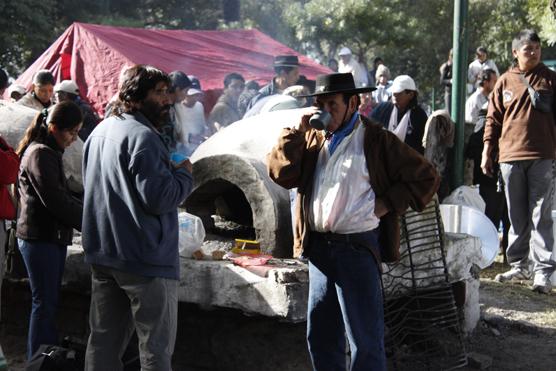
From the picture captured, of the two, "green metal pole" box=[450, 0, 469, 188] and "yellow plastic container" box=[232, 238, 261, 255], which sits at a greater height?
"green metal pole" box=[450, 0, 469, 188]

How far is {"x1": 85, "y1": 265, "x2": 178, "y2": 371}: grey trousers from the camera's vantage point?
4160mm

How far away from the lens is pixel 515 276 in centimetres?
800


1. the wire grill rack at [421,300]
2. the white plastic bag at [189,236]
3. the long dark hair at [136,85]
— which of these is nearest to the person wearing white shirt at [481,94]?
the wire grill rack at [421,300]

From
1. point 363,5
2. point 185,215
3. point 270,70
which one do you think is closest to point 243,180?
point 185,215

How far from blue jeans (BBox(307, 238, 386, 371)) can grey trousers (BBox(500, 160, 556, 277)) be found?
12.5 feet

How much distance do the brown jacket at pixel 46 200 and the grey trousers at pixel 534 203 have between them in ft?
13.8

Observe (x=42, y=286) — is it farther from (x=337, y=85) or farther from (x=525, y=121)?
(x=525, y=121)

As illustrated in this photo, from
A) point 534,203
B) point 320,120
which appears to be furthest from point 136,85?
point 534,203

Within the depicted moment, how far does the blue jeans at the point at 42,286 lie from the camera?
209 inches

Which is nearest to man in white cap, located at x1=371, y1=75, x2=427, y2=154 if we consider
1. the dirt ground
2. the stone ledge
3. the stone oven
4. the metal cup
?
the dirt ground

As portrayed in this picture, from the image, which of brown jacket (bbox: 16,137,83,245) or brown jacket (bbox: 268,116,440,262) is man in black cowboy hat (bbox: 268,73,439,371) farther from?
brown jacket (bbox: 16,137,83,245)

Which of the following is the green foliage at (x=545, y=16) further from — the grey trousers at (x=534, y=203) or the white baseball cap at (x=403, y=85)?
the grey trousers at (x=534, y=203)

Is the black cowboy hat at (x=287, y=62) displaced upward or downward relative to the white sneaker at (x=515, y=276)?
upward

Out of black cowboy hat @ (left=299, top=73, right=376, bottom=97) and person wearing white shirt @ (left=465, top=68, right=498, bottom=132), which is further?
person wearing white shirt @ (left=465, top=68, right=498, bottom=132)
